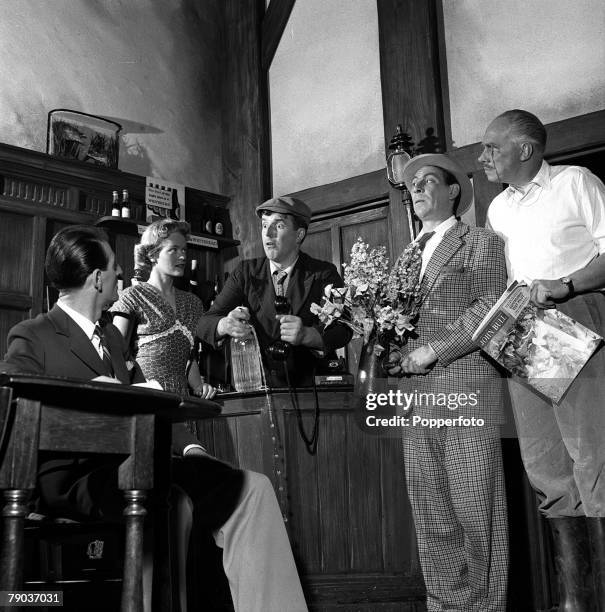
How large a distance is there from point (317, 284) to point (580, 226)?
1.19 meters

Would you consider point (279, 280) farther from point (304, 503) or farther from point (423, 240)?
point (304, 503)

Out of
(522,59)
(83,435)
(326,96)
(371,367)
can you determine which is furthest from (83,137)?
(83,435)

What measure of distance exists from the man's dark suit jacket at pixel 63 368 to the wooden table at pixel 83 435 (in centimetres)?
31

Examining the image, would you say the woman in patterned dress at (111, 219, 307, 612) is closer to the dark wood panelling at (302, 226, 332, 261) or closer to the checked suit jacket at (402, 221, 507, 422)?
the checked suit jacket at (402, 221, 507, 422)

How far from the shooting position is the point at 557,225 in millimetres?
2561

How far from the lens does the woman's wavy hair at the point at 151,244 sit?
381 cm

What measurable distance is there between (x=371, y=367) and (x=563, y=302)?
0.71 m

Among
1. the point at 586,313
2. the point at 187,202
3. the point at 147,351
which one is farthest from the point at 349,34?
the point at 586,313

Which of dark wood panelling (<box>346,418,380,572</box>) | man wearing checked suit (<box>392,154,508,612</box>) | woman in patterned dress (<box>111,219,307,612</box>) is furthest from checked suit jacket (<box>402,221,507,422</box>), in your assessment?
woman in patterned dress (<box>111,219,307,612</box>)

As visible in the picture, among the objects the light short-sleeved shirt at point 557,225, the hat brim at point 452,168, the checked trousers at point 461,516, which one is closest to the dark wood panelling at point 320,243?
the hat brim at point 452,168

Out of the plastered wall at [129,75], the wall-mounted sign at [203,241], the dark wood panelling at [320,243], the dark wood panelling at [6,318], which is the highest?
the plastered wall at [129,75]

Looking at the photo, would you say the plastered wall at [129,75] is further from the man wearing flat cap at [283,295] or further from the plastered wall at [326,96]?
the man wearing flat cap at [283,295]

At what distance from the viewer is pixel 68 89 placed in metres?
5.05

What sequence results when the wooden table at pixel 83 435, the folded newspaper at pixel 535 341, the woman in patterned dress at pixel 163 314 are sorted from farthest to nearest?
the woman in patterned dress at pixel 163 314 < the folded newspaper at pixel 535 341 < the wooden table at pixel 83 435
